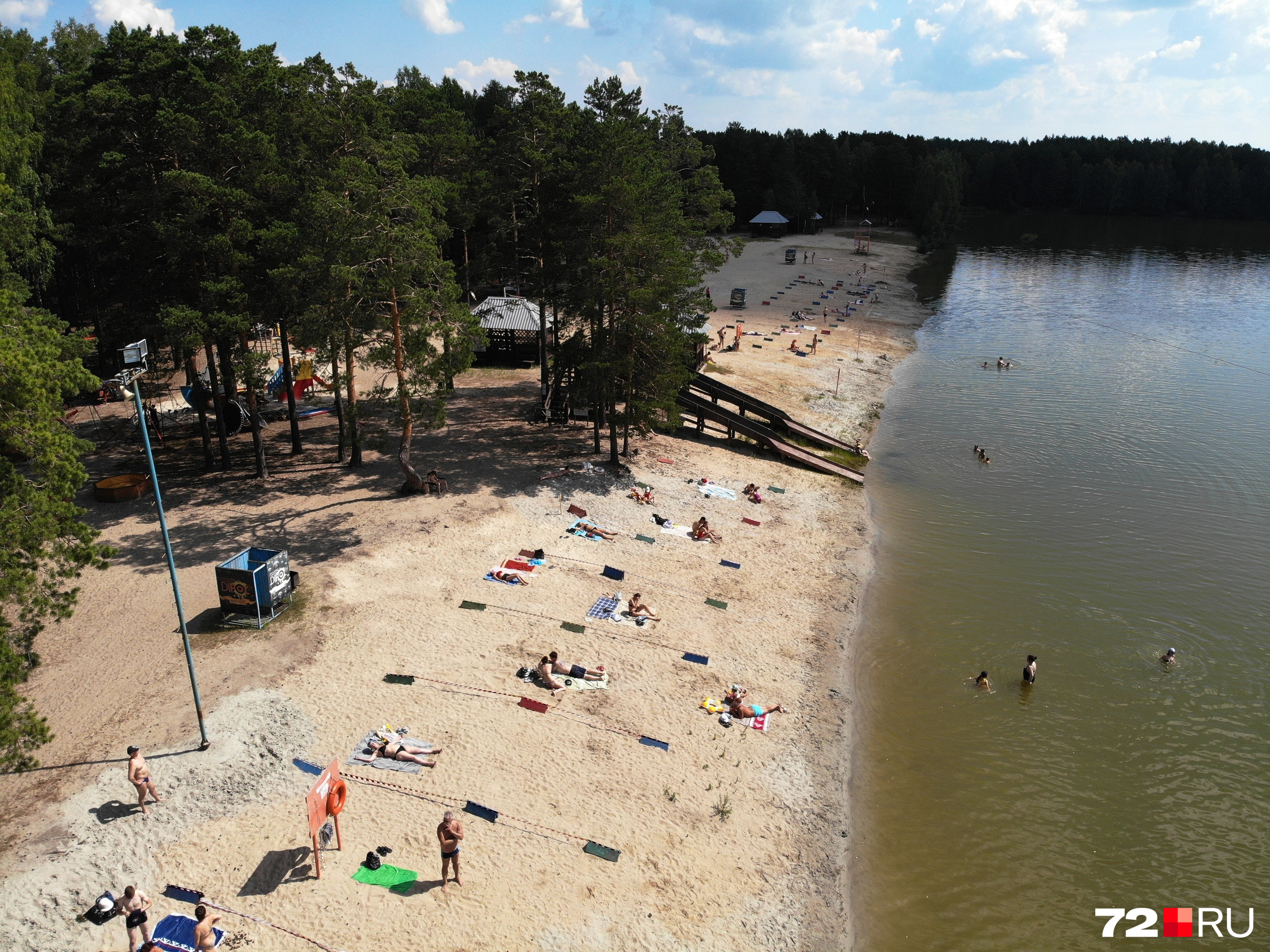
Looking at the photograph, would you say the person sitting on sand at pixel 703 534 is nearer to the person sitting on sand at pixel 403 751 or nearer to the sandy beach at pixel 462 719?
the sandy beach at pixel 462 719

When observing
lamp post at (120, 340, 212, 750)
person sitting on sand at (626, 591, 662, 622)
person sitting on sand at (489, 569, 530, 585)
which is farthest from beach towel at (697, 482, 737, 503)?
lamp post at (120, 340, 212, 750)

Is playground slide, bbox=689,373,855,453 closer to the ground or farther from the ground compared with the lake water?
farther from the ground

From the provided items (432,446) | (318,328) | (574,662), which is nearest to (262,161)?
(318,328)

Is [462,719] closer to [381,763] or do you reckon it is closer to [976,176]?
[381,763]

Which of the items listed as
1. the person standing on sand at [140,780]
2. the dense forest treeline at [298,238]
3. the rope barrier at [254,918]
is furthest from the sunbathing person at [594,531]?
the rope barrier at [254,918]

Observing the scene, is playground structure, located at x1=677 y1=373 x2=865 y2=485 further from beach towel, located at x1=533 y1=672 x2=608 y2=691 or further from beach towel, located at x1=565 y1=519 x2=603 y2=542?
beach towel, located at x1=533 y1=672 x2=608 y2=691

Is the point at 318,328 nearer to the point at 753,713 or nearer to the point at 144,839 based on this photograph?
the point at 144,839

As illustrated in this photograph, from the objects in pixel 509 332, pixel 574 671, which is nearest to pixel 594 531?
pixel 574 671
